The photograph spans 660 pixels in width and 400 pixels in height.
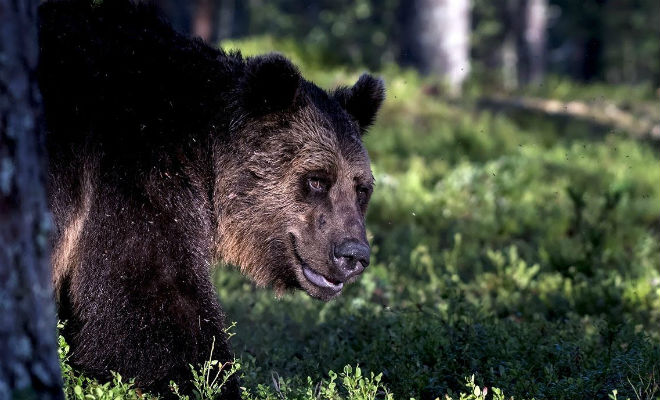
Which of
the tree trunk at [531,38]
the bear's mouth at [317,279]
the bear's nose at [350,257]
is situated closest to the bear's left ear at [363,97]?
the bear's mouth at [317,279]

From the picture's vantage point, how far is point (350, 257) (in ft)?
16.8

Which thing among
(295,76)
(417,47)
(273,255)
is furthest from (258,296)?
(417,47)

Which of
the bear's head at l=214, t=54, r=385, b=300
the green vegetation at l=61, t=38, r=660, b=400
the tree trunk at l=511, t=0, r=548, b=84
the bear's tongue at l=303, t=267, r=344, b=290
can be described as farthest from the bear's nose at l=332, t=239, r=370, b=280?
the tree trunk at l=511, t=0, r=548, b=84

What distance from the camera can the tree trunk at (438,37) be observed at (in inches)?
717

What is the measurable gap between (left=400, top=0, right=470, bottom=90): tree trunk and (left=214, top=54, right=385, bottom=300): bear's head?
12.9 m

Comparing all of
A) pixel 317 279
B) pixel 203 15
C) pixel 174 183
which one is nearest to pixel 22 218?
pixel 174 183

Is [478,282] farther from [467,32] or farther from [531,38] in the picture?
[531,38]

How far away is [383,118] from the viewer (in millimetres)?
14141

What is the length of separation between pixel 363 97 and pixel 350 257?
1456mm

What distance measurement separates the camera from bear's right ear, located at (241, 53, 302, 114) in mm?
5230

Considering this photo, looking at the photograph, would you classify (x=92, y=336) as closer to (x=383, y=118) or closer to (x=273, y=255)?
(x=273, y=255)

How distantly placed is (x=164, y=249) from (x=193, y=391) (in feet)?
2.50

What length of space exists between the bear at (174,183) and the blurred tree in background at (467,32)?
10.8m

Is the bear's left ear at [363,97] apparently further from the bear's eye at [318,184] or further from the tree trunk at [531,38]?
the tree trunk at [531,38]
